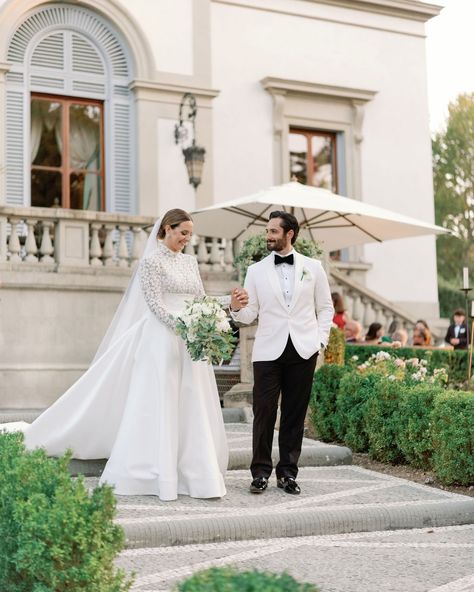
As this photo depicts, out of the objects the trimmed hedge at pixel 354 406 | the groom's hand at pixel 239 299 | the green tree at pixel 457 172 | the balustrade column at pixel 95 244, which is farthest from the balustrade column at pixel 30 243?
the green tree at pixel 457 172

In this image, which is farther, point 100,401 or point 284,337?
point 100,401

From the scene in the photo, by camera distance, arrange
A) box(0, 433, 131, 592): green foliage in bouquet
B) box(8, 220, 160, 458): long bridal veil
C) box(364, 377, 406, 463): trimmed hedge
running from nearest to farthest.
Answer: box(0, 433, 131, 592): green foliage in bouquet < box(8, 220, 160, 458): long bridal veil < box(364, 377, 406, 463): trimmed hedge

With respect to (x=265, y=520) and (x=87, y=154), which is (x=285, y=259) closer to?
(x=265, y=520)

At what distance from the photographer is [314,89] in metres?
17.4

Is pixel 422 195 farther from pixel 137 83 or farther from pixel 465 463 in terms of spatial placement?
pixel 465 463

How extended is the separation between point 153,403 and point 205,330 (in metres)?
0.71

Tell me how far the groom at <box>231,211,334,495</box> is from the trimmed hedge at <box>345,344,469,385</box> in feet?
22.3

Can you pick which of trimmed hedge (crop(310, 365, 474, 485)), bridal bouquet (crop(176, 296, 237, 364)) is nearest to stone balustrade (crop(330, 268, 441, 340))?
trimmed hedge (crop(310, 365, 474, 485))

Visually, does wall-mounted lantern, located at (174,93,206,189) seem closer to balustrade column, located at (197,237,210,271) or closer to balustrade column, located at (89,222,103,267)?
balustrade column, located at (197,237,210,271)

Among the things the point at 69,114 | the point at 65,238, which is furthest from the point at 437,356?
the point at 69,114

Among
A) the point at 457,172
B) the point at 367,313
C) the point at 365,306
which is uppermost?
the point at 457,172

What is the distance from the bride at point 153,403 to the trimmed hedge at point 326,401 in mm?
2494

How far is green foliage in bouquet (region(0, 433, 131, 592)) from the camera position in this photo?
10.7 feet

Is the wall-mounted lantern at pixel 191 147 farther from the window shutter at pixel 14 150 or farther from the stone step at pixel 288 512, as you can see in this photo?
the stone step at pixel 288 512
